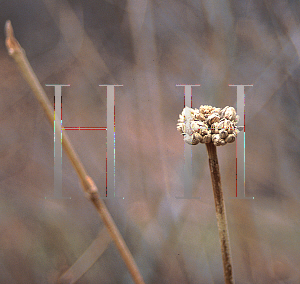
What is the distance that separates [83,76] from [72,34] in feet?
0.27

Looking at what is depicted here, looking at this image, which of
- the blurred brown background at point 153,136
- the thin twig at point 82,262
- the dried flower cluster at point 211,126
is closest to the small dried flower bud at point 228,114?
the dried flower cluster at point 211,126

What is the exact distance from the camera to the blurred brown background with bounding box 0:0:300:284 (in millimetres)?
487

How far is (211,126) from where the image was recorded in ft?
1.18

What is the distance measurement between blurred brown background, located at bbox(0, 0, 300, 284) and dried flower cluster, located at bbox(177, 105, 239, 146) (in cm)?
12

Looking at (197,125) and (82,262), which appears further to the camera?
(82,262)

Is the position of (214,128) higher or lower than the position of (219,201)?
higher

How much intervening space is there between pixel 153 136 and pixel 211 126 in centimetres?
16

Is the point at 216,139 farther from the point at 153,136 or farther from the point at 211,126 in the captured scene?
the point at 153,136

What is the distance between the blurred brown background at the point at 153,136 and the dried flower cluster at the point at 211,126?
115 mm

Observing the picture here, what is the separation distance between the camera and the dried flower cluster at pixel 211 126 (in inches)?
13.9

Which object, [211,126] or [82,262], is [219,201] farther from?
[82,262]

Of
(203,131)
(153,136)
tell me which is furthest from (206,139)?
(153,136)

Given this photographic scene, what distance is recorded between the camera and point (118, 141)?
1.63 feet

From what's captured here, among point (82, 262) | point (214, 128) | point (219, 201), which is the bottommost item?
point (82, 262)
